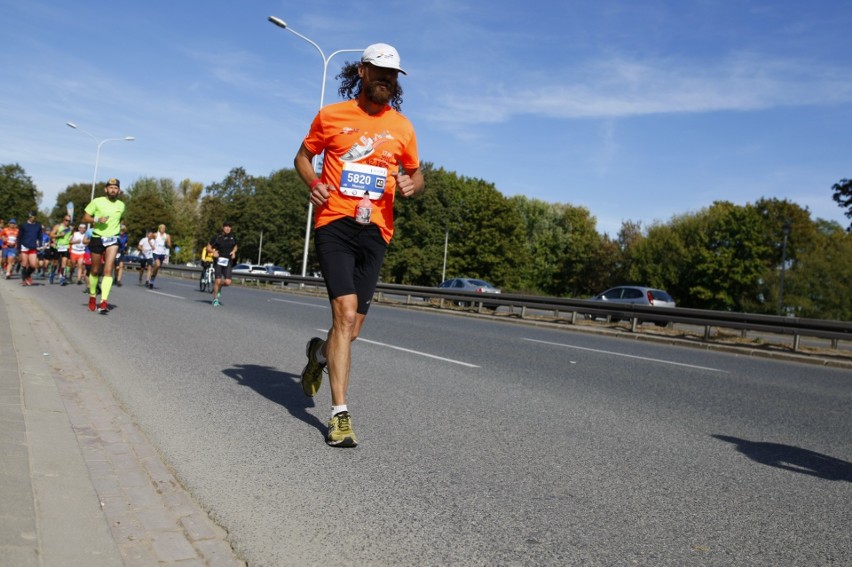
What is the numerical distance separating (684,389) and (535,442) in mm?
3896

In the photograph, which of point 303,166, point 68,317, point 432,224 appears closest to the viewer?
point 303,166

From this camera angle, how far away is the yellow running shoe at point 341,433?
14.5ft

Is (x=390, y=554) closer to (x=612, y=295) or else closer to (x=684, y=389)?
(x=684, y=389)

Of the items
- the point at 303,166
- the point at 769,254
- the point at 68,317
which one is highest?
the point at 769,254

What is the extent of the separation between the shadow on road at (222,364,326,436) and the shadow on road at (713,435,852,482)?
2.89 m

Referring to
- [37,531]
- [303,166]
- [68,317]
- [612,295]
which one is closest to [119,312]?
[68,317]

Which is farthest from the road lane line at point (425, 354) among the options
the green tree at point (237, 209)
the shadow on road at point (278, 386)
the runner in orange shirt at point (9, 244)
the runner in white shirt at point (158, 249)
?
the green tree at point (237, 209)

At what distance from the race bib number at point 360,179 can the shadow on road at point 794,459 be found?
3024 millimetres

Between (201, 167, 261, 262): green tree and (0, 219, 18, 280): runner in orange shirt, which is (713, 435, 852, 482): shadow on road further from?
(201, 167, 261, 262): green tree

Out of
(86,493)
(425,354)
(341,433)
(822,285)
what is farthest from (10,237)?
(822,285)

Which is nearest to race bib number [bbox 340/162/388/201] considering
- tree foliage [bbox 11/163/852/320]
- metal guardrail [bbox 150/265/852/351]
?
metal guardrail [bbox 150/265/852/351]

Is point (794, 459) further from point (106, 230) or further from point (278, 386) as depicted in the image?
point (106, 230)

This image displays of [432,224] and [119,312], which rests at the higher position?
[432,224]

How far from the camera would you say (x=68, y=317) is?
11781 mm
